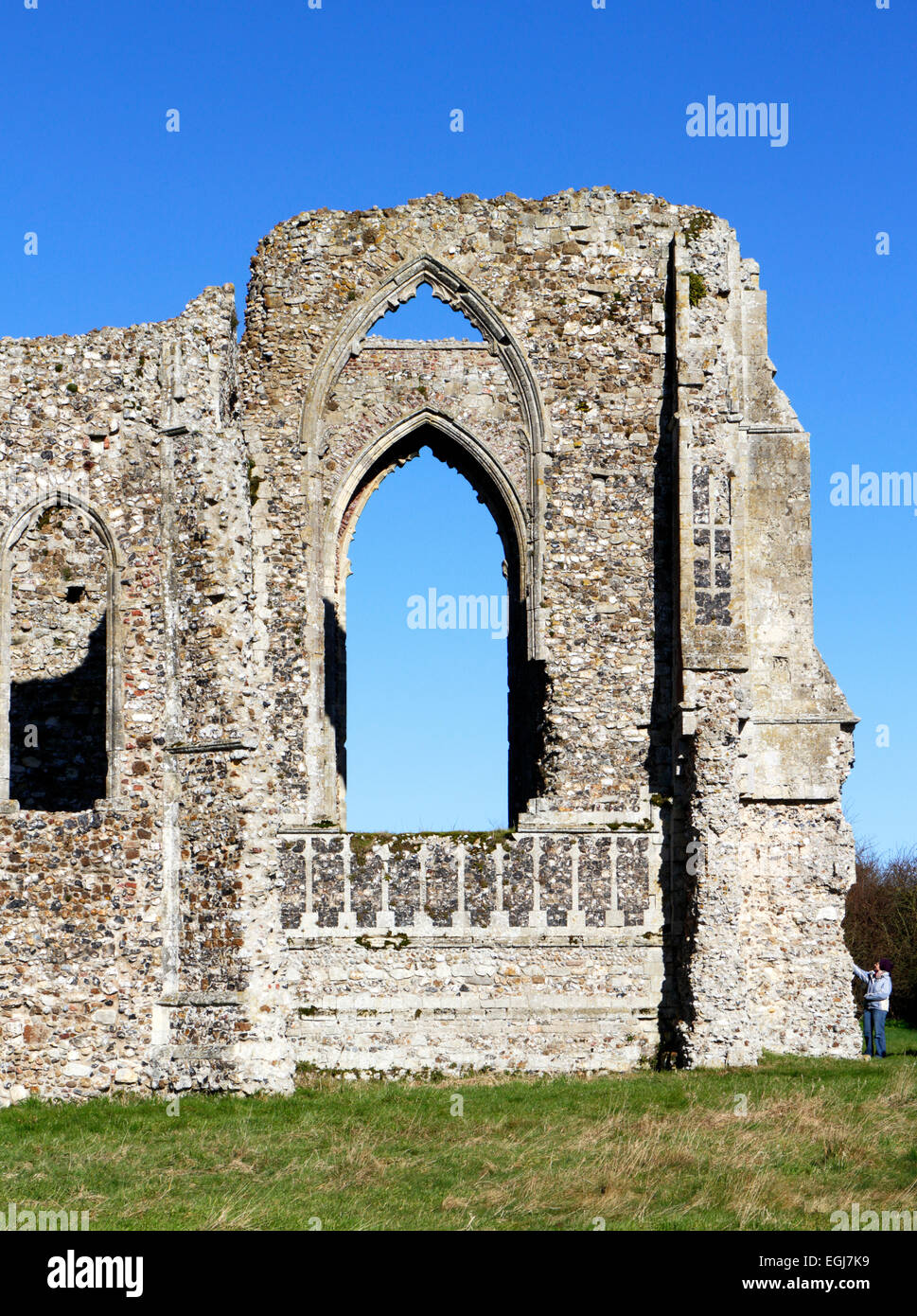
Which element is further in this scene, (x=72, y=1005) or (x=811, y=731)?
(x=811, y=731)

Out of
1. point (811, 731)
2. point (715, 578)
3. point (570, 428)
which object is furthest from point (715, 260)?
point (811, 731)

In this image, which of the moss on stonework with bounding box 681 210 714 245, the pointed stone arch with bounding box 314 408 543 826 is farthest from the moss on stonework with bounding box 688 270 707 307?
the pointed stone arch with bounding box 314 408 543 826

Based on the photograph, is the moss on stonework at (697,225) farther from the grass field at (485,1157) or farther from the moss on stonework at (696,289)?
the grass field at (485,1157)

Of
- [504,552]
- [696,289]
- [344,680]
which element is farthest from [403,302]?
[344,680]

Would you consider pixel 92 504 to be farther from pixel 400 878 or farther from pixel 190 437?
pixel 400 878

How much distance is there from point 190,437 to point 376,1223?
882 cm

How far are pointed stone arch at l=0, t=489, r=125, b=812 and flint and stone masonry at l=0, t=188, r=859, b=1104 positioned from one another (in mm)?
40

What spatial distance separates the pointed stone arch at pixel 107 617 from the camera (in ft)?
52.1

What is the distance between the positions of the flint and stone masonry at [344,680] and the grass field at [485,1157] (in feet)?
5.11

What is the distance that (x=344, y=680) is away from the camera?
798 inches

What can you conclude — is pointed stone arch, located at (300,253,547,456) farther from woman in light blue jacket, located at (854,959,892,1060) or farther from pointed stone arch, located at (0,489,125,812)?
woman in light blue jacket, located at (854,959,892,1060)

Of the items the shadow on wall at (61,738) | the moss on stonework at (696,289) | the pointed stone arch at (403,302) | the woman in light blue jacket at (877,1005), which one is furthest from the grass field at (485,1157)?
the moss on stonework at (696,289)

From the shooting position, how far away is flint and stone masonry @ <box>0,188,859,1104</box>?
15.7 m
